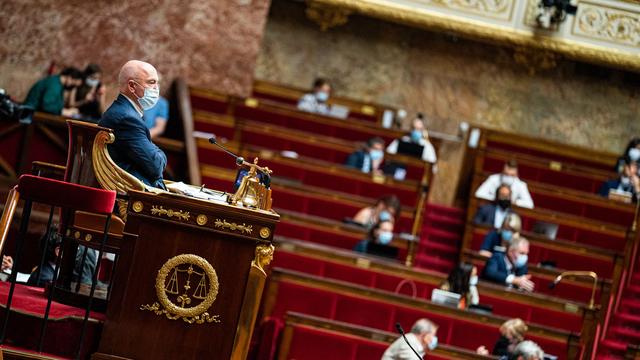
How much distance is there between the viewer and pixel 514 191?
384 inches

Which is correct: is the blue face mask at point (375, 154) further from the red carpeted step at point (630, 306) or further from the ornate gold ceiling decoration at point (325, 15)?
the ornate gold ceiling decoration at point (325, 15)

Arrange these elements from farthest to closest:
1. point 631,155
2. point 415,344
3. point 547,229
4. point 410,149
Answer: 1. point 631,155
2. point 410,149
3. point 547,229
4. point 415,344

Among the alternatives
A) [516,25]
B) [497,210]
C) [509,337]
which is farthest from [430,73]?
[509,337]

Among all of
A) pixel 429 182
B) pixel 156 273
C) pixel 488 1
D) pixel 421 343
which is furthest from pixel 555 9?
pixel 156 273

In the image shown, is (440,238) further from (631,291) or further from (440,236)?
(631,291)

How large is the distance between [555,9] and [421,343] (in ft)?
20.2

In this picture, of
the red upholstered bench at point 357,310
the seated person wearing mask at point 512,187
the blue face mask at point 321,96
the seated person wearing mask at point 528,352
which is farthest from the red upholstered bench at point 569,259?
the blue face mask at point 321,96

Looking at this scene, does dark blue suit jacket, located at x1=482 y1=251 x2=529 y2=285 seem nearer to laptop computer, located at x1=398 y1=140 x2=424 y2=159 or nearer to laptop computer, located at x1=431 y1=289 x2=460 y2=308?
laptop computer, located at x1=431 y1=289 x2=460 y2=308

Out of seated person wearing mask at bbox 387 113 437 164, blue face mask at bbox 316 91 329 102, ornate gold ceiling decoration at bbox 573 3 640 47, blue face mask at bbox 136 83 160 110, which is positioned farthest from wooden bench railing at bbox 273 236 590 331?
ornate gold ceiling decoration at bbox 573 3 640 47

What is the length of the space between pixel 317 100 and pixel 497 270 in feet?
11.2

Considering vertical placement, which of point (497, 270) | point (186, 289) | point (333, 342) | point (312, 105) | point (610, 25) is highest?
point (610, 25)

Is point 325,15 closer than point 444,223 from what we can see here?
No

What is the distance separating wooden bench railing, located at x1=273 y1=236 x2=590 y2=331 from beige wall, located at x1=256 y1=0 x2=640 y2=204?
15.9 ft

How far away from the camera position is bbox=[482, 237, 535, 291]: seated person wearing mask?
8.05m
